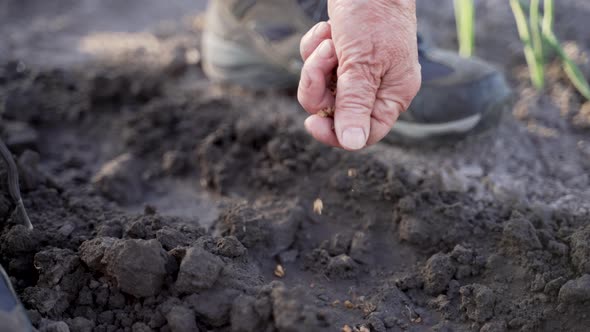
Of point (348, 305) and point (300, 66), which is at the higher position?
point (300, 66)

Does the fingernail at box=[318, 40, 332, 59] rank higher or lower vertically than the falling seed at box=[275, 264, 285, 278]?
higher

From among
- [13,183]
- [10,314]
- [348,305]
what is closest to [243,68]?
[13,183]

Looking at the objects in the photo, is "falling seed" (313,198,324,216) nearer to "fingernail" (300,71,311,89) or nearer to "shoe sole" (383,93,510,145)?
"shoe sole" (383,93,510,145)

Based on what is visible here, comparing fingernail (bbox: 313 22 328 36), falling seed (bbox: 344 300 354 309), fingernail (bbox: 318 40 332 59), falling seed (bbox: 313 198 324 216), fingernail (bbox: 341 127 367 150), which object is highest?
fingernail (bbox: 313 22 328 36)

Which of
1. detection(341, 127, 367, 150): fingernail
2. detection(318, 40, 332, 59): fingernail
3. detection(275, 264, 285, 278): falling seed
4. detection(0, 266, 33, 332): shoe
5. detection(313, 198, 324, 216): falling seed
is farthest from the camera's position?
detection(313, 198, 324, 216): falling seed

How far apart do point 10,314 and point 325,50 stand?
0.84 m

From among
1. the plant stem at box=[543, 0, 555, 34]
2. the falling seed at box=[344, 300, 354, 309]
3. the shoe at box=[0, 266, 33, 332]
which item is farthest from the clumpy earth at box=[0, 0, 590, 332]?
the plant stem at box=[543, 0, 555, 34]

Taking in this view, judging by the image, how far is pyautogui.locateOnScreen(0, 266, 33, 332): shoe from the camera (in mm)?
1027

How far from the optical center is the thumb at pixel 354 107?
119 cm

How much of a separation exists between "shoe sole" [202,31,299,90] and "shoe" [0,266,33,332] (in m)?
1.33

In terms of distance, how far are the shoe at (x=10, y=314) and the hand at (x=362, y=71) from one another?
699 mm

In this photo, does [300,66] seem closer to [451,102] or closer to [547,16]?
[451,102]

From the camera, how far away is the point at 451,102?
188 cm

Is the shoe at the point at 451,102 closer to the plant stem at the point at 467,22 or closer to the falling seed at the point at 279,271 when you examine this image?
the plant stem at the point at 467,22
